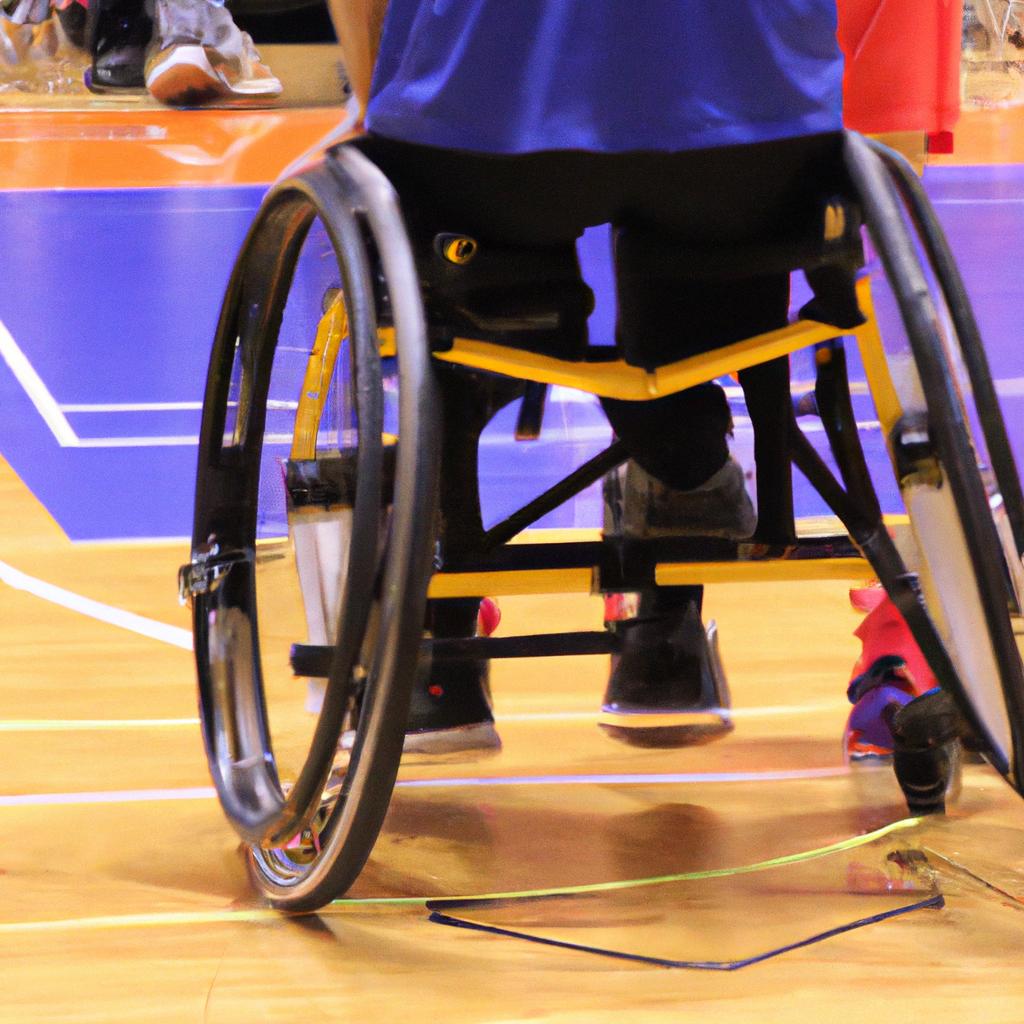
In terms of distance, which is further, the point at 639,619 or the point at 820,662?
the point at 820,662

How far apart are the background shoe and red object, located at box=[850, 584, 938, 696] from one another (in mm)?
5051

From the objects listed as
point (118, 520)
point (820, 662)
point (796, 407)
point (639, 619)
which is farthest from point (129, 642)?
point (796, 407)

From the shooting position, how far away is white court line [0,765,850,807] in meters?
→ 1.55

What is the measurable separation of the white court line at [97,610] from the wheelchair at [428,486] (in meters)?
0.68

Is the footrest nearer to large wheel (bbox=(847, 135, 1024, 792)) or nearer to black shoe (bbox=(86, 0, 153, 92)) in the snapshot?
large wheel (bbox=(847, 135, 1024, 792))

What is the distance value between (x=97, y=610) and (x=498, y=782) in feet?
2.65

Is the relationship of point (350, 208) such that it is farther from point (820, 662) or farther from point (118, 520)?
point (118, 520)

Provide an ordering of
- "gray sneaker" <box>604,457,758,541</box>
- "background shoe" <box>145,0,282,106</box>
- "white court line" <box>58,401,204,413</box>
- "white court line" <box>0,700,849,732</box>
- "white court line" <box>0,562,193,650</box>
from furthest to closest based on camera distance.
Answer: "background shoe" <box>145,0,282,106</box> < "white court line" <box>58,401,204,413</box> < "white court line" <box>0,562,193,650</box> < "white court line" <box>0,700,849,732</box> < "gray sneaker" <box>604,457,758,541</box>

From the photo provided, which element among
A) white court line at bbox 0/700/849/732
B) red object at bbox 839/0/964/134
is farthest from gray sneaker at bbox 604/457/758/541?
red object at bbox 839/0/964/134

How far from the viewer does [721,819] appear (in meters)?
1.49

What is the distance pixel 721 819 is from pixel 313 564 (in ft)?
1.57

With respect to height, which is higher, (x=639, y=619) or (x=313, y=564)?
(x=313, y=564)

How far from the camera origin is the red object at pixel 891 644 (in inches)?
63.6

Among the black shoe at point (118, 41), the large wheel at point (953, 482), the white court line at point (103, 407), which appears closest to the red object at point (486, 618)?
the large wheel at point (953, 482)
